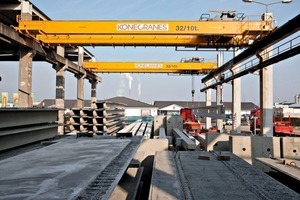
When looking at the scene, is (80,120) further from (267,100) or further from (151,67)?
(151,67)

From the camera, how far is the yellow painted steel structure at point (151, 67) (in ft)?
70.0

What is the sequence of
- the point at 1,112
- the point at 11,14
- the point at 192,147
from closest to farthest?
the point at 1,112 < the point at 192,147 < the point at 11,14

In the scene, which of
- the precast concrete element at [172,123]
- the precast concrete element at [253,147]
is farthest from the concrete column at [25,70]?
the precast concrete element at [253,147]

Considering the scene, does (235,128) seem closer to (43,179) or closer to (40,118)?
(40,118)

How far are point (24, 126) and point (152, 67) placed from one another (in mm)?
16251

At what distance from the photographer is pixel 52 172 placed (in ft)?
9.32

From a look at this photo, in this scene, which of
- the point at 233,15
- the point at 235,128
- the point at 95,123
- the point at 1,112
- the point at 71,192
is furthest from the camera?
the point at 235,128

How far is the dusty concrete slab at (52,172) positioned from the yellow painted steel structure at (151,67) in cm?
1759

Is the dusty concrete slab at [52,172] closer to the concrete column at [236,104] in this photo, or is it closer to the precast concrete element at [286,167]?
the precast concrete element at [286,167]

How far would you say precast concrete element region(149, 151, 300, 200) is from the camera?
2.59 metres

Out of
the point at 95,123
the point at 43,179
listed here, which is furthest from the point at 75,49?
the point at 43,179

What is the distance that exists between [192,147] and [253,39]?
9.01 m

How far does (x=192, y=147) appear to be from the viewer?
6.70 metres

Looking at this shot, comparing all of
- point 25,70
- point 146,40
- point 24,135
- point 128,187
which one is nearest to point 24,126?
point 24,135
